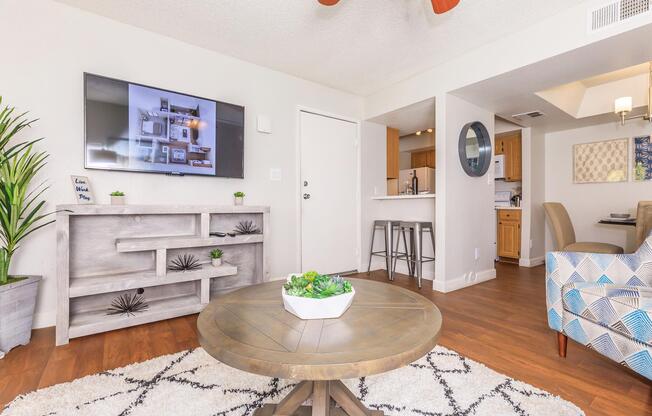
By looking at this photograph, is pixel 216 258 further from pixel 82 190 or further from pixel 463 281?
pixel 463 281

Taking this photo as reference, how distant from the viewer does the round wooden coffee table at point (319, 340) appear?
80cm

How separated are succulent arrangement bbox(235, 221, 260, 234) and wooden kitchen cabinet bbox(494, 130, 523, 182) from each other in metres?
4.13

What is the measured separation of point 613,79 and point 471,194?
8.37ft

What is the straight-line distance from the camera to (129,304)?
236 centimetres

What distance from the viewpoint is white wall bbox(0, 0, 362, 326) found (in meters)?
2.17

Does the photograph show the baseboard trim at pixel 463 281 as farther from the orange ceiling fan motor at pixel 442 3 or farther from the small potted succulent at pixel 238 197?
the orange ceiling fan motor at pixel 442 3

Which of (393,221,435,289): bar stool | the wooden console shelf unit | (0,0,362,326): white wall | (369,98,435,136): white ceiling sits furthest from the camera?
(369,98,435,136): white ceiling

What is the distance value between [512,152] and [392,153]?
1.99 metres

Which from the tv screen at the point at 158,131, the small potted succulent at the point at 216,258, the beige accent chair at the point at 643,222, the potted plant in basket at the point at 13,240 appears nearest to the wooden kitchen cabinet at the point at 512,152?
the beige accent chair at the point at 643,222

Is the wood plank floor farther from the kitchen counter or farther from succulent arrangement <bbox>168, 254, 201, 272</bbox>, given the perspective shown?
the kitchen counter

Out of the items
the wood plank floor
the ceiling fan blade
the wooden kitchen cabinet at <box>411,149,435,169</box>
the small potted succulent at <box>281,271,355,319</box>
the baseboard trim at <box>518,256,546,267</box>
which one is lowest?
the wood plank floor

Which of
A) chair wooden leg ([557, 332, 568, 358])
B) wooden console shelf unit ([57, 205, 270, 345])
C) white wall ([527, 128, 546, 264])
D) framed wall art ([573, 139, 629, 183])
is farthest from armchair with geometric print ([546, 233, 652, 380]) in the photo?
framed wall art ([573, 139, 629, 183])

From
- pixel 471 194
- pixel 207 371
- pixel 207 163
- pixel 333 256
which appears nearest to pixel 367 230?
pixel 333 256

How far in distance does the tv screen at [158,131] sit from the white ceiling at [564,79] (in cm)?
241
